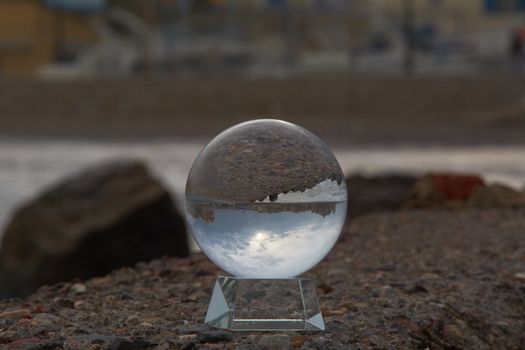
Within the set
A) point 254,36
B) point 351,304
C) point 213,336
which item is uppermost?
point 213,336

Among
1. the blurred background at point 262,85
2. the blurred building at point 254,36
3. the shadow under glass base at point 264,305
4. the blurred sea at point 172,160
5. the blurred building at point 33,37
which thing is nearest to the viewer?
the shadow under glass base at point 264,305

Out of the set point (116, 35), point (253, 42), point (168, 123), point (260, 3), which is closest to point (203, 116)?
point (168, 123)

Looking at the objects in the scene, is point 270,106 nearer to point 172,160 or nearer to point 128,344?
point 172,160

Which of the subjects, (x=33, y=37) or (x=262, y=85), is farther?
(x=33, y=37)

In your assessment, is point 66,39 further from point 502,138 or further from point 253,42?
point 502,138

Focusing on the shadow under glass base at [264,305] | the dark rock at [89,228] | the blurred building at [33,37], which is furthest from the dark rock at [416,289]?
the blurred building at [33,37]

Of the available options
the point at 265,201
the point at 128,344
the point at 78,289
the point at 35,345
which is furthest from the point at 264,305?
the point at 78,289

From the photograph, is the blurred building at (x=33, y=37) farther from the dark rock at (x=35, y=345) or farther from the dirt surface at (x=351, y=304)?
the dark rock at (x=35, y=345)
